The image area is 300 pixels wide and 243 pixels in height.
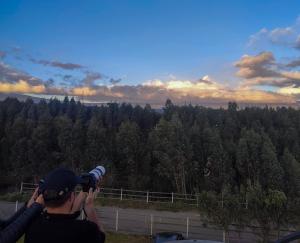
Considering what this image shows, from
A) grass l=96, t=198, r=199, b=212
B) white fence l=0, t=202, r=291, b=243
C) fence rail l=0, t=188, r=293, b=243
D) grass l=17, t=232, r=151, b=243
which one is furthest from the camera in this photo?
grass l=96, t=198, r=199, b=212

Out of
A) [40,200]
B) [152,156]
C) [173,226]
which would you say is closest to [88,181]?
[40,200]

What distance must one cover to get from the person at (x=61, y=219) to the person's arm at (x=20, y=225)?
8 centimetres

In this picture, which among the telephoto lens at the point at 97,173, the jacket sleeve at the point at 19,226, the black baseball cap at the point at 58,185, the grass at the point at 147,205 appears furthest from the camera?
the grass at the point at 147,205

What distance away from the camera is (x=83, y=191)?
112 inches

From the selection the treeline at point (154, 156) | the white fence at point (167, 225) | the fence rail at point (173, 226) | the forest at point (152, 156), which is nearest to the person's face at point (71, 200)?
the fence rail at point (173, 226)

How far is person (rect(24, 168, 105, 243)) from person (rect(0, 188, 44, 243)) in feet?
0.23

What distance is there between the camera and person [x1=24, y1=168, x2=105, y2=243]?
256 cm

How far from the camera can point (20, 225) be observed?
94.3 inches

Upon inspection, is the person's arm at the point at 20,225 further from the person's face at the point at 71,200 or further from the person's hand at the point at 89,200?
the person's hand at the point at 89,200

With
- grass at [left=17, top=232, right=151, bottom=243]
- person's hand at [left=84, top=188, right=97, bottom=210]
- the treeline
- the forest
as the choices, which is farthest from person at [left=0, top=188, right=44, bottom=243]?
the treeline

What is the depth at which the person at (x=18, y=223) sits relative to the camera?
2.34 metres

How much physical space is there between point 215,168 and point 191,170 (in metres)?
2.79

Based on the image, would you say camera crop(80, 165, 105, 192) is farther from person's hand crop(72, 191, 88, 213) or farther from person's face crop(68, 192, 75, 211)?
person's face crop(68, 192, 75, 211)

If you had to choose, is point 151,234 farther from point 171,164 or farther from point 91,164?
point 91,164
